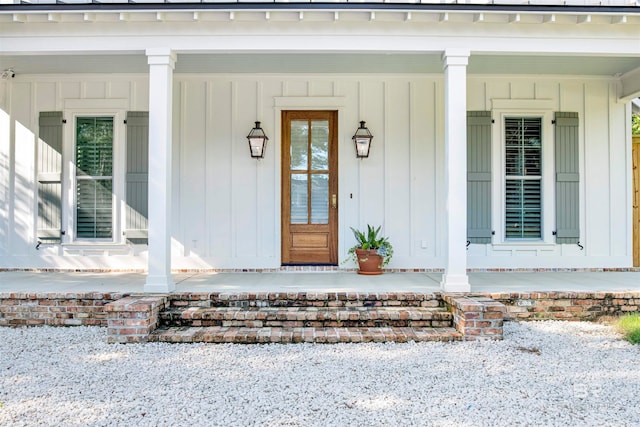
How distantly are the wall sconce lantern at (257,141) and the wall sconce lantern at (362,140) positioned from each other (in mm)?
1202

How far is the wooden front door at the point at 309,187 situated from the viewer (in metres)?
5.67

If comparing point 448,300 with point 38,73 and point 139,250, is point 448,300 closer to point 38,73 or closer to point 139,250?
point 139,250

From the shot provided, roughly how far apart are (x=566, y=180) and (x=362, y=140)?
283 cm

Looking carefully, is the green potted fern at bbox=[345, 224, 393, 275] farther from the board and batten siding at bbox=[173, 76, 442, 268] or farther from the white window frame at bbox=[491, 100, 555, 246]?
the white window frame at bbox=[491, 100, 555, 246]

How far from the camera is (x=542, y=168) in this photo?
5734mm

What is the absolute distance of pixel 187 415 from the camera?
2.36 meters

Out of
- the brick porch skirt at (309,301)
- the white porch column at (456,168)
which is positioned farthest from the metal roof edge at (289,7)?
the brick porch skirt at (309,301)

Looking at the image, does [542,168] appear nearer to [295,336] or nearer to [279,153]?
[279,153]

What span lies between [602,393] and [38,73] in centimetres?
697

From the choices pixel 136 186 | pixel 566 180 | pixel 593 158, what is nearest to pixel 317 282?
pixel 136 186

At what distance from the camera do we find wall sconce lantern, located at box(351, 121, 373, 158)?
216 inches

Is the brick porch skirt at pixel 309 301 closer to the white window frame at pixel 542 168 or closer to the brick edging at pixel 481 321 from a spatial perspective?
the brick edging at pixel 481 321

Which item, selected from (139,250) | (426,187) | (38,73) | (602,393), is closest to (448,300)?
(602,393)

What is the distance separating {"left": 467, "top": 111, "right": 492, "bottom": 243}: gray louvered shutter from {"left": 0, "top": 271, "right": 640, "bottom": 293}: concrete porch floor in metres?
0.59
